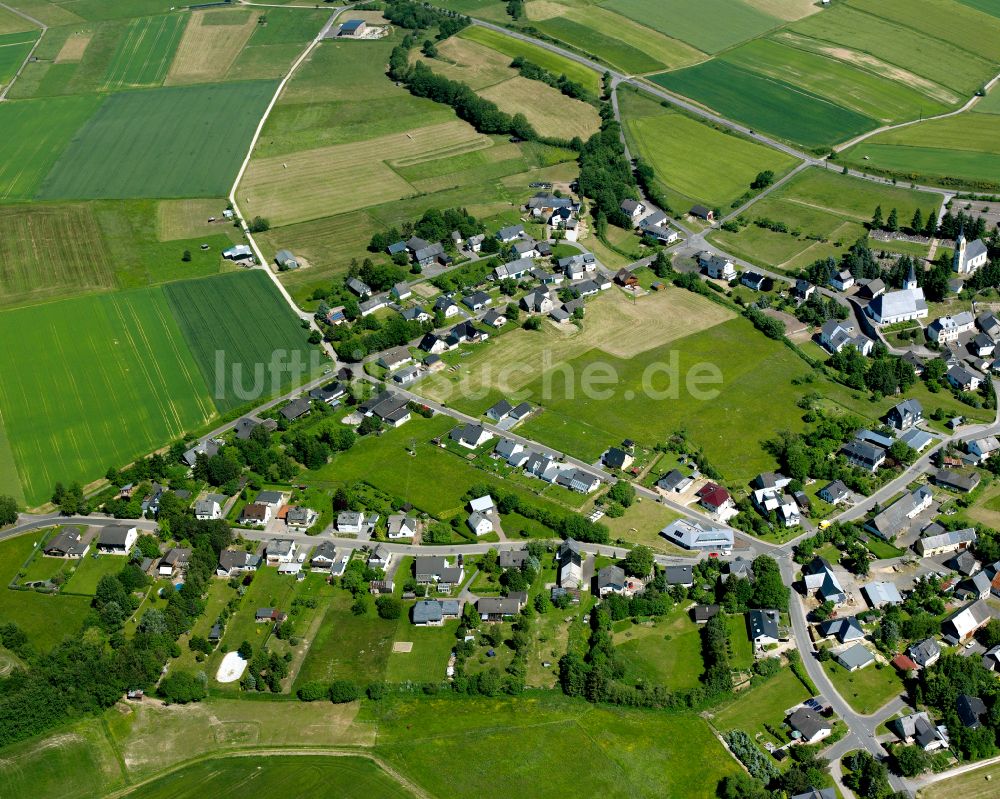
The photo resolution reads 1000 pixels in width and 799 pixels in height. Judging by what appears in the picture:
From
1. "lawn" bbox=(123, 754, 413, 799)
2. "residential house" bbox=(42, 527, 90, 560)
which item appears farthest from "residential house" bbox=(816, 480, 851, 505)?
"residential house" bbox=(42, 527, 90, 560)

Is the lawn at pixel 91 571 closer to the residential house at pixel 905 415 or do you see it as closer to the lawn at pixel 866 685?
the lawn at pixel 866 685

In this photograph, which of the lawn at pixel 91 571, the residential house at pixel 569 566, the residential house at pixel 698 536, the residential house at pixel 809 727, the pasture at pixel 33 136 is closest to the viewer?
the residential house at pixel 809 727

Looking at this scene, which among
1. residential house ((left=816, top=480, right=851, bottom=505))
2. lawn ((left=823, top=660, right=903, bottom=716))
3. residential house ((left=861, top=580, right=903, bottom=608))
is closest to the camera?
lawn ((left=823, top=660, right=903, bottom=716))

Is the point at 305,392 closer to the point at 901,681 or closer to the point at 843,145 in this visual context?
the point at 901,681

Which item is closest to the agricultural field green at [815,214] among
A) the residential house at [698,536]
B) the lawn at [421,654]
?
the residential house at [698,536]

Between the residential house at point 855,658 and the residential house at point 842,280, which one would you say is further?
the residential house at point 842,280

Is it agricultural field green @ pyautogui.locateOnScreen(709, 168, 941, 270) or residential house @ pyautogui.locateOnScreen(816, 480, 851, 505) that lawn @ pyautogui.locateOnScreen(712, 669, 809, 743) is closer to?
residential house @ pyautogui.locateOnScreen(816, 480, 851, 505)
